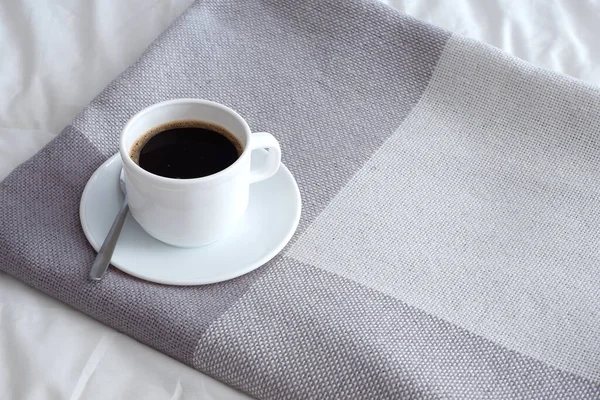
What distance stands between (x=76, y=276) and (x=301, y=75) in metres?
0.34

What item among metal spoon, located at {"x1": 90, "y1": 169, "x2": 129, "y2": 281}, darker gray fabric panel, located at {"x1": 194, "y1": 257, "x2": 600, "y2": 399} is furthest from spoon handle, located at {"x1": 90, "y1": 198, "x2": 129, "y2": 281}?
darker gray fabric panel, located at {"x1": 194, "y1": 257, "x2": 600, "y2": 399}

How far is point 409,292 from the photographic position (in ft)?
2.15

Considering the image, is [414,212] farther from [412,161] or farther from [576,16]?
[576,16]

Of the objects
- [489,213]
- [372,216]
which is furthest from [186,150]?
[489,213]

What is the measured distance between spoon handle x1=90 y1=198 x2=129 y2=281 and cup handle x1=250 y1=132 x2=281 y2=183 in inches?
4.6

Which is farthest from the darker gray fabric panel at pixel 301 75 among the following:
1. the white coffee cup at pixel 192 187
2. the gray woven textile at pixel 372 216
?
the white coffee cup at pixel 192 187

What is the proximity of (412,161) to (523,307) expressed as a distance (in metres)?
0.19

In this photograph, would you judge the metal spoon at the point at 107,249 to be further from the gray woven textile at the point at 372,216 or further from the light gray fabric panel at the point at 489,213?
the light gray fabric panel at the point at 489,213

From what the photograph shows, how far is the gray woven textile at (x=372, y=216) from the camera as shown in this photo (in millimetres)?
609

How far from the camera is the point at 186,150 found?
648mm

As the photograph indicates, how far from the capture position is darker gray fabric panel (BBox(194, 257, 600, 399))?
1.94 feet

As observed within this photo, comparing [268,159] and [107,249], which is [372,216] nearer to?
[268,159]

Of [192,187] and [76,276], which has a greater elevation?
[192,187]

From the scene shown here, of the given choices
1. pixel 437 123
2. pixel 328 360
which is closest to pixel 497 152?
pixel 437 123
